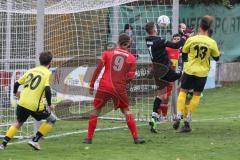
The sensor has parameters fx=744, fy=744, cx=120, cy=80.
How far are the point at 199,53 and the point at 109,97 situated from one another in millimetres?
2036

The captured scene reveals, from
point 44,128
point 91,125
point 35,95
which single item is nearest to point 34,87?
point 35,95

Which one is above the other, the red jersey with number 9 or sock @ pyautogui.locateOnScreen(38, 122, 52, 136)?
the red jersey with number 9

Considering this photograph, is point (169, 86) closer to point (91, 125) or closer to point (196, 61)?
point (196, 61)

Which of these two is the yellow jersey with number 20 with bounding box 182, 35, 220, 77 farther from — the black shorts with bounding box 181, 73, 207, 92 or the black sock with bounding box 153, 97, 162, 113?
the black sock with bounding box 153, 97, 162, 113

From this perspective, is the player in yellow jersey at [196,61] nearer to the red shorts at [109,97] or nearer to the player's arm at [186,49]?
the player's arm at [186,49]

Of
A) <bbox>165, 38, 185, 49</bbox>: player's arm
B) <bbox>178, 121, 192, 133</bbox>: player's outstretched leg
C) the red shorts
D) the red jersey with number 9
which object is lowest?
<bbox>178, 121, 192, 133</bbox>: player's outstretched leg

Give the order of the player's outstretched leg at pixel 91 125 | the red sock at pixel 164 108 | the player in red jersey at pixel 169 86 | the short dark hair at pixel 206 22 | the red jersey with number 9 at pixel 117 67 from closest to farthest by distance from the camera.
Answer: the red jersey with number 9 at pixel 117 67
the player's outstretched leg at pixel 91 125
the short dark hair at pixel 206 22
the player in red jersey at pixel 169 86
the red sock at pixel 164 108

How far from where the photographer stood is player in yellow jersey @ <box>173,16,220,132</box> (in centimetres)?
1305

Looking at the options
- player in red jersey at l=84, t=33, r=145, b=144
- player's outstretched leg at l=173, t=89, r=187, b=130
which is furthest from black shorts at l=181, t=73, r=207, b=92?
player in red jersey at l=84, t=33, r=145, b=144

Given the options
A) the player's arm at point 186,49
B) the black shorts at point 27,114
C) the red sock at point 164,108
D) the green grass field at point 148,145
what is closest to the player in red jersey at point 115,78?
the green grass field at point 148,145

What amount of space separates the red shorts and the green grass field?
0.66m

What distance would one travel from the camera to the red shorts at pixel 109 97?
1202 centimetres

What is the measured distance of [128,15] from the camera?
18812 millimetres

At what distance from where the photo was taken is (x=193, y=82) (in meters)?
13.4
